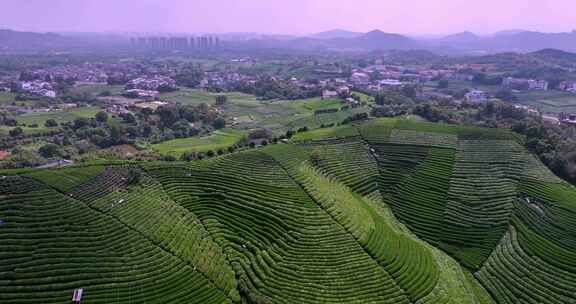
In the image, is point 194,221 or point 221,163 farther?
point 221,163

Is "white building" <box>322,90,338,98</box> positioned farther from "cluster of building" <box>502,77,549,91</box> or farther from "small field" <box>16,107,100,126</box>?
"cluster of building" <box>502,77,549,91</box>

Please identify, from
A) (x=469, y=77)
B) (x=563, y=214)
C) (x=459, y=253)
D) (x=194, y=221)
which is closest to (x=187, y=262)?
(x=194, y=221)

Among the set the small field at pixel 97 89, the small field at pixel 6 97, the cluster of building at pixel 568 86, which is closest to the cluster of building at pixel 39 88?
the small field at pixel 6 97

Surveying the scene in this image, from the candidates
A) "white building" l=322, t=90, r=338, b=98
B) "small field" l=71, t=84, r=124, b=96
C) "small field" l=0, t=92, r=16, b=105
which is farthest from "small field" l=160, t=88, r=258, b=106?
"small field" l=0, t=92, r=16, b=105

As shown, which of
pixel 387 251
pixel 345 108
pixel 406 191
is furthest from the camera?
pixel 345 108

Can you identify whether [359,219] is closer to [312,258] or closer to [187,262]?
[312,258]

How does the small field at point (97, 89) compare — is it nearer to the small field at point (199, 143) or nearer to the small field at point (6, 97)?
the small field at point (6, 97)
